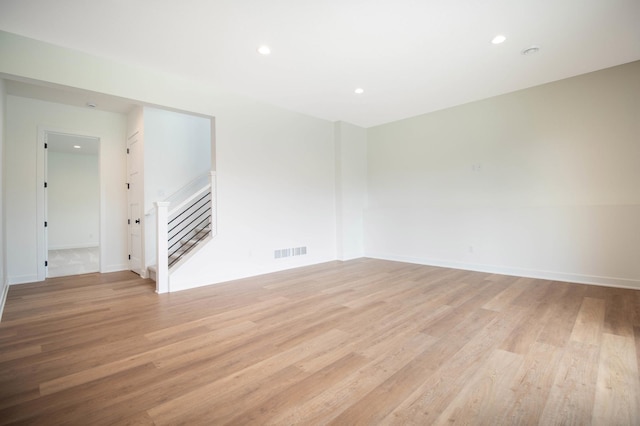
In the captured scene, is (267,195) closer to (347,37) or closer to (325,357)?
(347,37)

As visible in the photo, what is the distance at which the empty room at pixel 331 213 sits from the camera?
1.87m

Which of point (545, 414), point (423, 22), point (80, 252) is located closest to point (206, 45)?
point (423, 22)

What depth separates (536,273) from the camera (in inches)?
180

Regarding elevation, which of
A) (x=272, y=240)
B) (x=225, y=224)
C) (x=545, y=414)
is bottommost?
(x=545, y=414)

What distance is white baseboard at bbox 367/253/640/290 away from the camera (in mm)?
3947

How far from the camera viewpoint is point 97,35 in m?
3.11

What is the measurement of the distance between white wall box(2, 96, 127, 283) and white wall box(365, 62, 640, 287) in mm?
5617

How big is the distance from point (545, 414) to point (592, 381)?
1.98ft

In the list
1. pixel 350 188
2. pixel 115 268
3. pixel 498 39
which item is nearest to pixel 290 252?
pixel 350 188

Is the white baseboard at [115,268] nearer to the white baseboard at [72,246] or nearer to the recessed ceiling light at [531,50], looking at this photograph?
the white baseboard at [72,246]

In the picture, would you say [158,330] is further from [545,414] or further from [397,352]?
[545,414]

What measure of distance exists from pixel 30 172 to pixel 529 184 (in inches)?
324

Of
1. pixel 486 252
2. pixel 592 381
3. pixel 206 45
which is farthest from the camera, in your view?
pixel 486 252

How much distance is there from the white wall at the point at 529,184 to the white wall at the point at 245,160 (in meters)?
1.73
